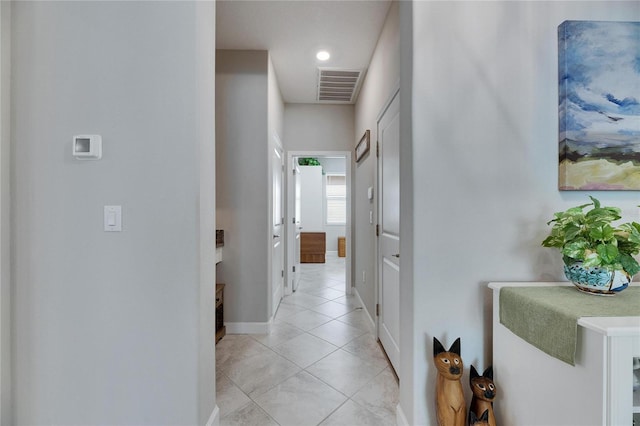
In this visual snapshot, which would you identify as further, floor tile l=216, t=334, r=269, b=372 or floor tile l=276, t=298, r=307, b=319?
floor tile l=276, t=298, r=307, b=319

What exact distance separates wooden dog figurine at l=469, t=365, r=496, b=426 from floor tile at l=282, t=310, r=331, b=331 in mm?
1876

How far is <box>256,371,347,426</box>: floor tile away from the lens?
65.6 inches

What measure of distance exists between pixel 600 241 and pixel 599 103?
0.70 metres

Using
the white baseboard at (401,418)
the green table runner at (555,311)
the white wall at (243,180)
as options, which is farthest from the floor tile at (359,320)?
the green table runner at (555,311)

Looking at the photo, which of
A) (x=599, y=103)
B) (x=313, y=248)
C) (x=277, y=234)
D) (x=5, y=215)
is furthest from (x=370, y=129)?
(x=313, y=248)

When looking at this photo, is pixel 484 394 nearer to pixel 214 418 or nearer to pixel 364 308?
pixel 214 418

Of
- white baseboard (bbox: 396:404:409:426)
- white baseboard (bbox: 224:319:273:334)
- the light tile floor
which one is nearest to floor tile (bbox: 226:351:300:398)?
the light tile floor

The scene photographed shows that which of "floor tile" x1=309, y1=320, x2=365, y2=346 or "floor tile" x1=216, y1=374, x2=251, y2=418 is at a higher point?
"floor tile" x1=216, y1=374, x2=251, y2=418

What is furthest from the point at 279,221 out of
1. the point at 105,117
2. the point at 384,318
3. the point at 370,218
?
the point at 105,117

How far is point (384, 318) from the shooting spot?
248 cm

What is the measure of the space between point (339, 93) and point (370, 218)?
70.0 inches

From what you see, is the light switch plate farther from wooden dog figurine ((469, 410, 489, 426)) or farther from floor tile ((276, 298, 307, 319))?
floor tile ((276, 298, 307, 319))

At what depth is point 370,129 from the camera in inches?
118

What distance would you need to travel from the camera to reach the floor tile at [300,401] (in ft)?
5.47
